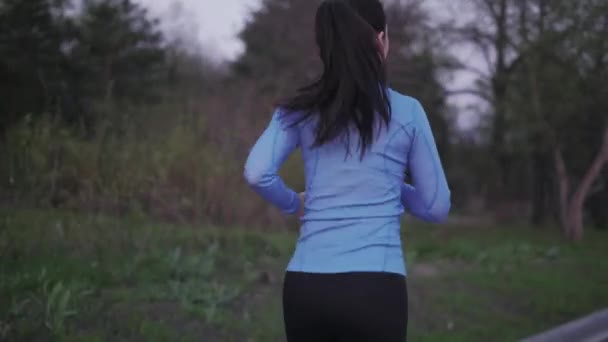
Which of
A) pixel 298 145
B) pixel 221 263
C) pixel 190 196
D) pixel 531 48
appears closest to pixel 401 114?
pixel 298 145

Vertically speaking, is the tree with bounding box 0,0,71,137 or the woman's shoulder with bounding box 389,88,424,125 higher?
the tree with bounding box 0,0,71,137

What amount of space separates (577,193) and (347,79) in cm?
1575

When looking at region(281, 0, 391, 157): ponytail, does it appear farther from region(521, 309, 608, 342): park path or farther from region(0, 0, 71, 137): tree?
region(0, 0, 71, 137): tree

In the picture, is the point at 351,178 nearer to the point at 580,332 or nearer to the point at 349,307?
the point at 349,307

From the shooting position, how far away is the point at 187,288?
6301 millimetres

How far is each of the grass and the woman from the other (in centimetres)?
295

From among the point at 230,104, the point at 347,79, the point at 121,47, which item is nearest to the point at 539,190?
the point at 121,47

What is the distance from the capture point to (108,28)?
25.1 meters

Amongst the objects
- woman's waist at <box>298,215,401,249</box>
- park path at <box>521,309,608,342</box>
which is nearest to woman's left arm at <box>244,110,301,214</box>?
woman's waist at <box>298,215,401,249</box>

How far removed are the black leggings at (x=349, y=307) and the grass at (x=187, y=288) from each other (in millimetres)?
2928

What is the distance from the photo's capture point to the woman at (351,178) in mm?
2049

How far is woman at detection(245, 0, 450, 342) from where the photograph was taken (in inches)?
80.7

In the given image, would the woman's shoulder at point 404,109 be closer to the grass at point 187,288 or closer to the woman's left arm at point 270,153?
the woman's left arm at point 270,153

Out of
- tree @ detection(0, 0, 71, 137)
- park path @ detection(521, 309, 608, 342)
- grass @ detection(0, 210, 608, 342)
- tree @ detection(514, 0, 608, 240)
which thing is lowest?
park path @ detection(521, 309, 608, 342)
